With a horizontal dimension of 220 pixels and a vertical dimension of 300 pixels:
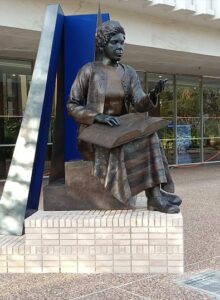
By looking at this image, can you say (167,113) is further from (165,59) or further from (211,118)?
(165,59)

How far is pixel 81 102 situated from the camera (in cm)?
465

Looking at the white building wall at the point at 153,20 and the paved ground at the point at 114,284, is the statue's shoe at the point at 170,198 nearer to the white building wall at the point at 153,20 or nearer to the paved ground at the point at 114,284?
the paved ground at the point at 114,284

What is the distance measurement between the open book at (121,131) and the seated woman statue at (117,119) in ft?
0.23

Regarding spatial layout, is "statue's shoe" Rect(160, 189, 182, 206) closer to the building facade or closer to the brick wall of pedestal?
the brick wall of pedestal

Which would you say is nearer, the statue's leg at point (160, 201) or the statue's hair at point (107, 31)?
the statue's leg at point (160, 201)

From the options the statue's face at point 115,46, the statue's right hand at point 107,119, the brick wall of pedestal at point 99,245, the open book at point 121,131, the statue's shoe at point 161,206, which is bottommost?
the brick wall of pedestal at point 99,245

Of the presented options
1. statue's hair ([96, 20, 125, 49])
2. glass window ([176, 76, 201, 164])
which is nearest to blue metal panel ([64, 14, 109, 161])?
statue's hair ([96, 20, 125, 49])

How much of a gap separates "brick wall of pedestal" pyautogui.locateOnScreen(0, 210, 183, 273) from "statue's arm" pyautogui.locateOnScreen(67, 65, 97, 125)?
927mm

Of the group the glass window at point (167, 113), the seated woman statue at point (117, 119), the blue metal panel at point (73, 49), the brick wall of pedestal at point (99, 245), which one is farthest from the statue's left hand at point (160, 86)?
the glass window at point (167, 113)

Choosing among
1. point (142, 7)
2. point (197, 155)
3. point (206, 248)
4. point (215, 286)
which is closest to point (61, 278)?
point (215, 286)

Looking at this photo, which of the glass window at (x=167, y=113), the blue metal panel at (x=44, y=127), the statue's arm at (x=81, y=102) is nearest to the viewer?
the statue's arm at (x=81, y=102)

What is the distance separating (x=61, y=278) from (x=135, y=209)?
3.14 ft

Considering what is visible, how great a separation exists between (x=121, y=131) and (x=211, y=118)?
578 inches

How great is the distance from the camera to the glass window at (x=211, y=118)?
1808cm
